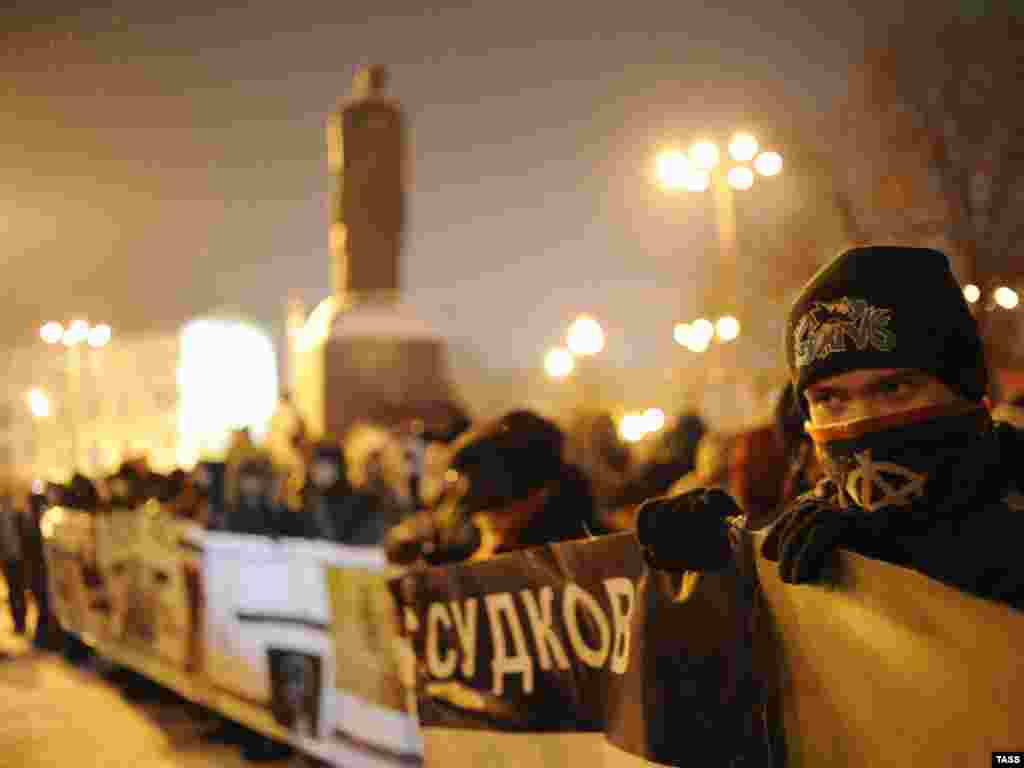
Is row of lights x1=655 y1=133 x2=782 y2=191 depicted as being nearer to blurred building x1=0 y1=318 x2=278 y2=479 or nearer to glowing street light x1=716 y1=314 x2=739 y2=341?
glowing street light x1=716 y1=314 x2=739 y2=341

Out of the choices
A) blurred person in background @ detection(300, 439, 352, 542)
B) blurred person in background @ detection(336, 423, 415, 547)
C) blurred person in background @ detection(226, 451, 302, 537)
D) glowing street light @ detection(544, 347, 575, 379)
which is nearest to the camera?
blurred person in background @ detection(226, 451, 302, 537)

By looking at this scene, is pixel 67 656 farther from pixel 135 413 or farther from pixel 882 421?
pixel 135 413

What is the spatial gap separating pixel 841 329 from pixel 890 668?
2.14ft

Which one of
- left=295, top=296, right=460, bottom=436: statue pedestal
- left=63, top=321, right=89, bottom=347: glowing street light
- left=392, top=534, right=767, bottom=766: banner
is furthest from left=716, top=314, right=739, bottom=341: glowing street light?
left=63, top=321, right=89, bottom=347: glowing street light

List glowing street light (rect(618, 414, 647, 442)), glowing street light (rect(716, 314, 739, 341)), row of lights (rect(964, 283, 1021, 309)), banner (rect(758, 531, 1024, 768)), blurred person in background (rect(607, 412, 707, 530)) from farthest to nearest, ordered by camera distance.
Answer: glowing street light (rect(618, 414, 647, 442)) < row of lights (rect(964, 283, 1021, 309)) < glowing street light (rect(716, 314, 739, 341)) < blurred person in background (rect(607, 412, 707, 530)) < banner (rect(758, 531, 1024, 768))

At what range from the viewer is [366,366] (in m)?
22.6

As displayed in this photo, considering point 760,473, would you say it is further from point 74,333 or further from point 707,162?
point 74,333

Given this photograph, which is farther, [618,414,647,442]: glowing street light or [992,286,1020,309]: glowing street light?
[618,414,647,442]: glowing street light

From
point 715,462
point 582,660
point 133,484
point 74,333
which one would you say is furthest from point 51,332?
point 582,660

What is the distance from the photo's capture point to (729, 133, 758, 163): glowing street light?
48.2ft

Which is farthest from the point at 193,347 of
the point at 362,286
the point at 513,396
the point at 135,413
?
the point at 362,286

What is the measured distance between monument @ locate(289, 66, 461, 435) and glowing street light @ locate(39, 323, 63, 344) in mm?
4905

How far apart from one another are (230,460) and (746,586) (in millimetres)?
7716

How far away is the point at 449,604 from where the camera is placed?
11.8 feet
